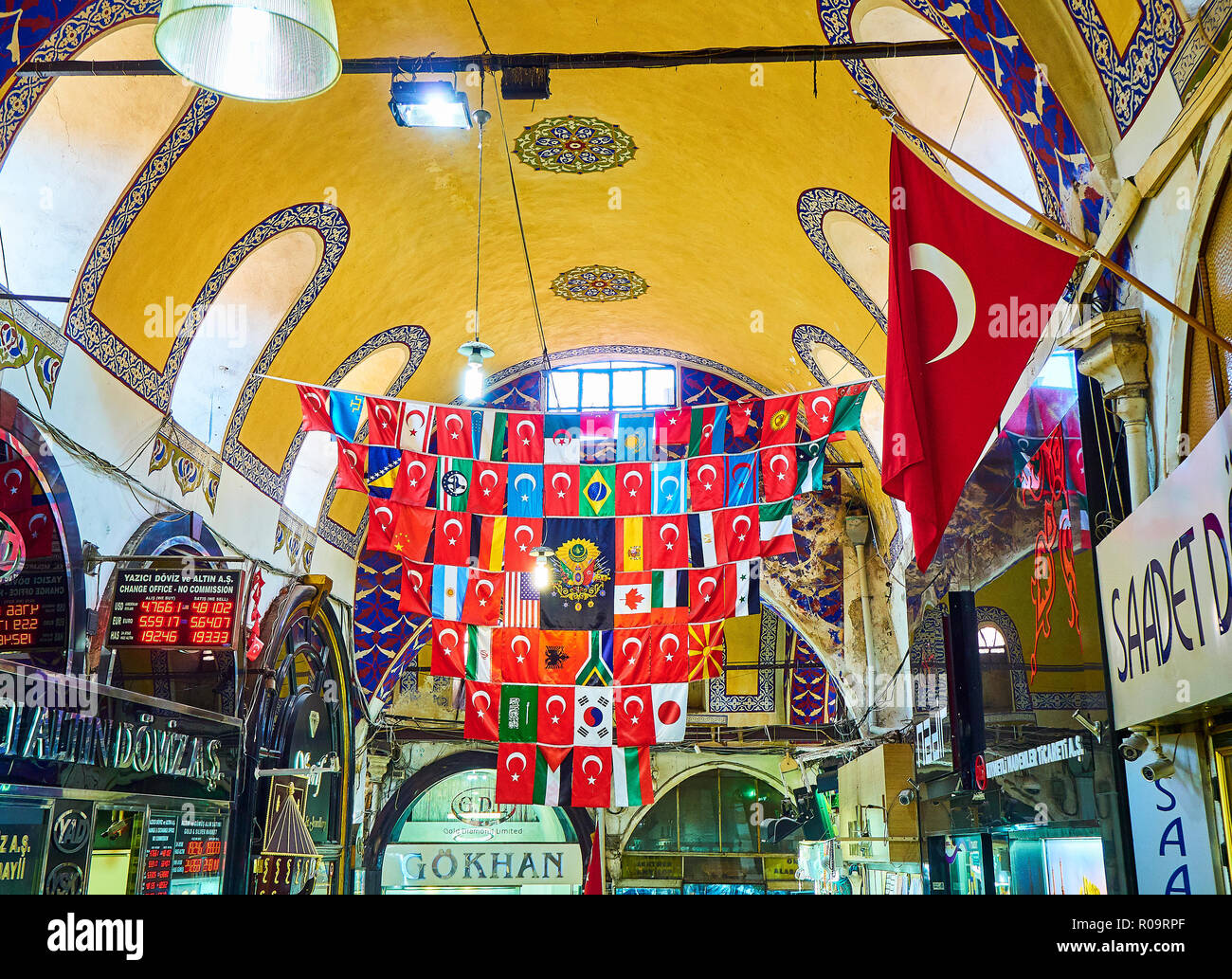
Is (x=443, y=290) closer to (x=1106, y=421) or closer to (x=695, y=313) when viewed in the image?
(x=695, y=313)

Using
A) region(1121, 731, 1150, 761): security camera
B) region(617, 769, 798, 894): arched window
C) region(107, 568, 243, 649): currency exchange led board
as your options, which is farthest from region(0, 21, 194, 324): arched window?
region(617, 769, 798, 894): arched window

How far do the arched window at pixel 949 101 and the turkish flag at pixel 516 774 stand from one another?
6572 millimetres

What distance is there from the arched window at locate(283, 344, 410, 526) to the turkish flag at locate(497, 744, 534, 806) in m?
4.41

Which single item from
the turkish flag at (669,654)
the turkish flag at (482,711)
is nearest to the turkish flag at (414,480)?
the turkish flag at (482,711)

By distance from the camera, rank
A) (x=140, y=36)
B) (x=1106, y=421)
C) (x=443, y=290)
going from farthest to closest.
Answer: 1. (x=443, y=290)
2. (x=140, y=36)
3. (x=1106, y=421)

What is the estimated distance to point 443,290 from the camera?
12.5 m

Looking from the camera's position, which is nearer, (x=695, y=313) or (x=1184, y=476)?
(x=1184, y=476)

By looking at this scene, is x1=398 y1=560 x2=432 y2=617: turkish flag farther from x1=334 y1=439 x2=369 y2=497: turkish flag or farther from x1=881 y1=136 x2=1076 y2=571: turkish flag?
x1=881 y1=136 x2=1076 y2=571: turkish flag

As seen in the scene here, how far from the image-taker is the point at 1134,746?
4.81 metres

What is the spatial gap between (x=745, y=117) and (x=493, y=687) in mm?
5862

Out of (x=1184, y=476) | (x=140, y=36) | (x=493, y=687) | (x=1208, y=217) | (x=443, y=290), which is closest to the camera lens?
(x=1184, y=476)

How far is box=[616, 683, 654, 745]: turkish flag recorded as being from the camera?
10.2 m

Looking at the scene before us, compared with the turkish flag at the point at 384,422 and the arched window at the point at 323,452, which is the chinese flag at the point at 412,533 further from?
the arched window at the point at 323,452
